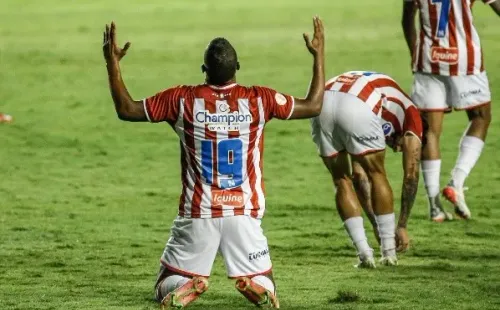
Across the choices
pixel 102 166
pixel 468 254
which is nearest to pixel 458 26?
pixel 468 254

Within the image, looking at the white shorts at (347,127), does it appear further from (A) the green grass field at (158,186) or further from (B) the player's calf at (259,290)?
(B) the player's calf at (259,290)

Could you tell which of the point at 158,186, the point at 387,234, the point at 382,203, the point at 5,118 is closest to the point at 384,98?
the point at 382,203

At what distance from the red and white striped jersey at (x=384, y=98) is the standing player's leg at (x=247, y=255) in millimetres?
1834

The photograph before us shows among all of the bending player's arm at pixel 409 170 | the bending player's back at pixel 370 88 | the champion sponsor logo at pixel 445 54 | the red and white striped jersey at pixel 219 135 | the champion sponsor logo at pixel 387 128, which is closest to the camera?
the red and white striped jersey at pixel 219 135

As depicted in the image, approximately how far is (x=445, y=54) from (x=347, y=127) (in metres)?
2.07

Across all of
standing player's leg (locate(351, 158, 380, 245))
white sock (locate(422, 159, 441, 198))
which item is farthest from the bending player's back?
white sock (locate(422, 159, 441, 198))

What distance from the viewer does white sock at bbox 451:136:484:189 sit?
10.8 meters

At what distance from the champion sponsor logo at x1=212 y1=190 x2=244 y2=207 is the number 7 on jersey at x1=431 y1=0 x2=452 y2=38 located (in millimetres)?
3729

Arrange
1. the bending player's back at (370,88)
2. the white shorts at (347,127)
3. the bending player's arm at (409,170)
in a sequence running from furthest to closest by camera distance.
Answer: the bending player's arm at (409,170) → the bending player's back at (370,88) → the white shorts at (347,127)

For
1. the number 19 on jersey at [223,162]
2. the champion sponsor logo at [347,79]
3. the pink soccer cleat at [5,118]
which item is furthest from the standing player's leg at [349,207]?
the pink soccer cleat at [5,118]

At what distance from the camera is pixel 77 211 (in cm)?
1102

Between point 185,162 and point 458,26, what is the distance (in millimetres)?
3847

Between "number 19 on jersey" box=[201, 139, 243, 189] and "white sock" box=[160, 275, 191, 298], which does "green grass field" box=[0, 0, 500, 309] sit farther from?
"number 19 on jersey" box=[201, 139, 243, 189]

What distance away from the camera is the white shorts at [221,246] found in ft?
24.1
